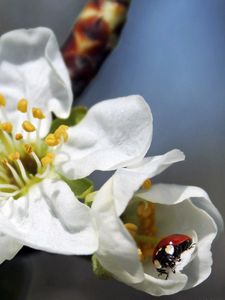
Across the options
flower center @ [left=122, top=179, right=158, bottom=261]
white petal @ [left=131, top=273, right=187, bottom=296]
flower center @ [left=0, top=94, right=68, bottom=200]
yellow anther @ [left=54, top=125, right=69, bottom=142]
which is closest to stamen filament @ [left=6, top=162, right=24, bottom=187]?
flower center @ [left=0, top=94, right=68, bottom=200]

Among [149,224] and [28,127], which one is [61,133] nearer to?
[28,127]

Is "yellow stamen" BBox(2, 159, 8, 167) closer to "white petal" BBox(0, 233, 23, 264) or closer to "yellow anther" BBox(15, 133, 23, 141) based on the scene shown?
"yellow anther" BBox(15, 133, 23, 141)

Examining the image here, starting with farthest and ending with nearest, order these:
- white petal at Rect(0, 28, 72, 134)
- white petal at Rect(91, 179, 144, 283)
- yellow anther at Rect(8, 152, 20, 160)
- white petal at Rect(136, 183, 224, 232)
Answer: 1. white petal at Rect(0, 28, 72, 134)
2. yellow anther at Rect(8, 152, 20, 160)
3. white petal at Rect(136, 183, 224, 232)
4. white petal at Rect(91, 179, 144, 283)

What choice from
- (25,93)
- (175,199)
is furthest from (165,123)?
(175,199)

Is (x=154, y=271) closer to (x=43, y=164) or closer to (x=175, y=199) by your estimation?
(x=175, y=199)

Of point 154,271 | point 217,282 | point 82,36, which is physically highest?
point 82,36
